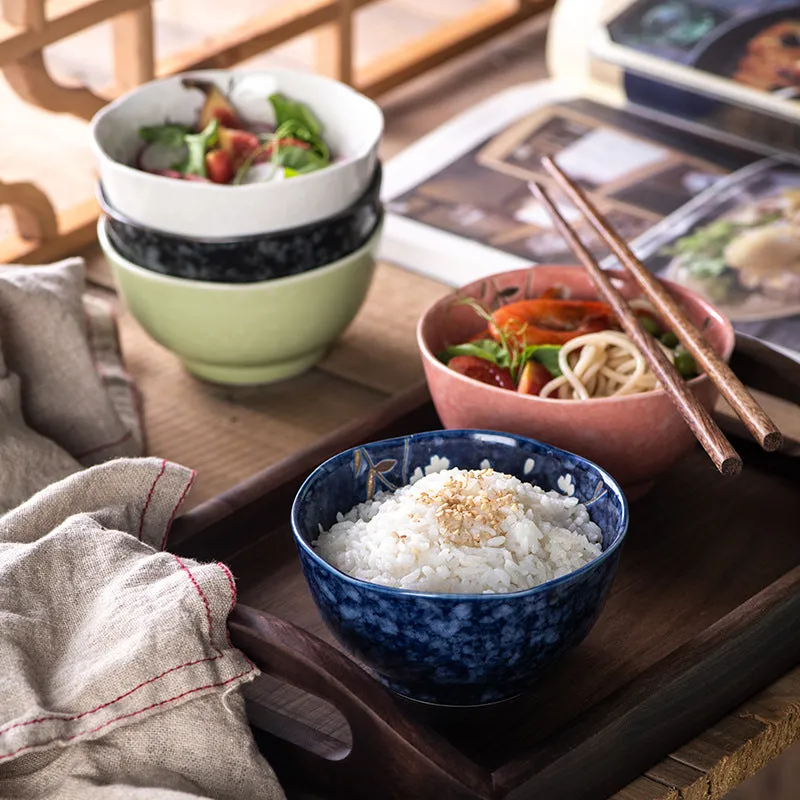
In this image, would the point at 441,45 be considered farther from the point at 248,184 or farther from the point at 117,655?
the point at 117,655

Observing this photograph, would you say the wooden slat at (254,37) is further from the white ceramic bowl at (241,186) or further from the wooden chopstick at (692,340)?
the wooden chopstick at (692,340)

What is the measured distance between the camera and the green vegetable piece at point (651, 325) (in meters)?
0.83

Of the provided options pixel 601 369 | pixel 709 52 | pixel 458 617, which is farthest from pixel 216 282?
pixel 709 52

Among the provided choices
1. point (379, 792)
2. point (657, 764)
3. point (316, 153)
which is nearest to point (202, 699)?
point (379, 792)

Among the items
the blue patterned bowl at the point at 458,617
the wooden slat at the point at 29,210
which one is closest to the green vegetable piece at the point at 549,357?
the blue patterned bowl at the point at 458,617

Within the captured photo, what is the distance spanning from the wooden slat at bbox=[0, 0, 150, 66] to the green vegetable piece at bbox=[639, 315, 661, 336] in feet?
1.64

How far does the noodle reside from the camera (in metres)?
0.77

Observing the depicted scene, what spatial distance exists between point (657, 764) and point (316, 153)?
49 cm

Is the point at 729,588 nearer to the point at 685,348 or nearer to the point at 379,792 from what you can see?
the point at 685,348

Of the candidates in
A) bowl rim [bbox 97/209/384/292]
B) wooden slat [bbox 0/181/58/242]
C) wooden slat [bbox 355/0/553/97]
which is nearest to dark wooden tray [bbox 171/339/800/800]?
bowl rim [bbox 97/209/384/292]

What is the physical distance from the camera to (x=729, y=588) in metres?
0.74

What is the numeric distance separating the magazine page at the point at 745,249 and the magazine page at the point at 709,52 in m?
0.07

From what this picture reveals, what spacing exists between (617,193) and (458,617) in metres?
0.67

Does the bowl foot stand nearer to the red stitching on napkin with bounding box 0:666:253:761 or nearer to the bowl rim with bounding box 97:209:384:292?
the bowl rim with bounding box 97:209:384:292
